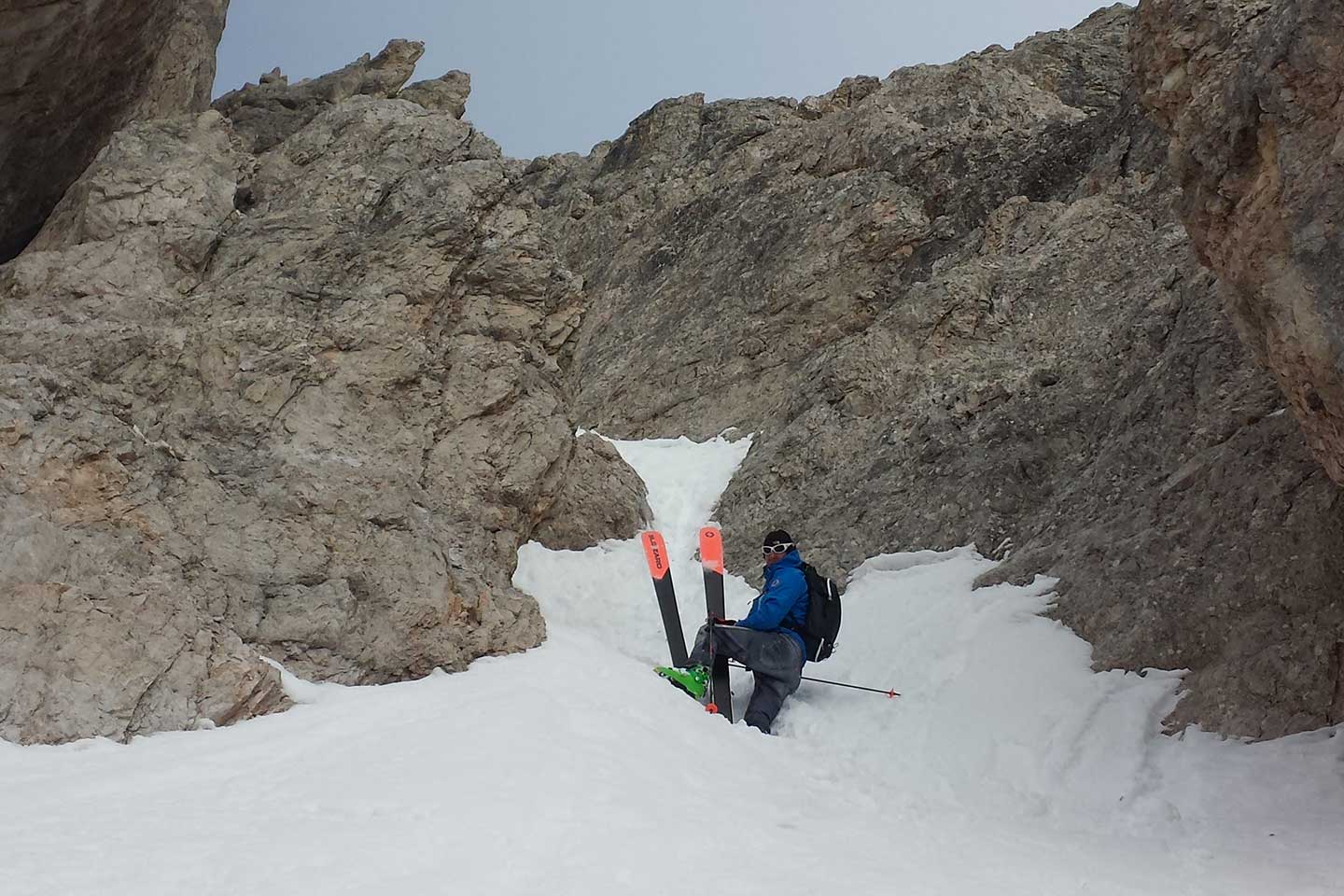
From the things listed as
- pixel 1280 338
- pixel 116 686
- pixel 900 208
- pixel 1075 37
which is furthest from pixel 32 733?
pixel 1075 37

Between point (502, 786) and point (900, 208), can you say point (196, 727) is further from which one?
point (900, 208)

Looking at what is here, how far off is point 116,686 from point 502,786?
10.5 feet

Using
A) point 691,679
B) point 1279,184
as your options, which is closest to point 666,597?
point 691,679

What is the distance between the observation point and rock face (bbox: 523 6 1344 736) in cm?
933

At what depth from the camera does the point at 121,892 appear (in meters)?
4.11

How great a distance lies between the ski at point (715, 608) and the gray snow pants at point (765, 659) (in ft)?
0.51

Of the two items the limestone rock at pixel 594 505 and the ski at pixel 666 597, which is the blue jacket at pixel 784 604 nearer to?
the ski at pixel 666 597

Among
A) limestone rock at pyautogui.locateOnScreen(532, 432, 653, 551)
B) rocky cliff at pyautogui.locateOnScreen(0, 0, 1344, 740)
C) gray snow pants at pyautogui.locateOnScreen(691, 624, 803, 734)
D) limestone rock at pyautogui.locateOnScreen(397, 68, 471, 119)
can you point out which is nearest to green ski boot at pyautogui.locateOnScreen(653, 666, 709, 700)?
gray snow pants at pyautogui.locateOnScreen(691, 624, 803, 734)

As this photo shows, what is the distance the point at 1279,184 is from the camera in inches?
279

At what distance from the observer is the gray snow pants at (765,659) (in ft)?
32.4

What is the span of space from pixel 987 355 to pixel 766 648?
10.3 metres

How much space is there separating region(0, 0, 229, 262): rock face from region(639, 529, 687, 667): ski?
30.8 feet

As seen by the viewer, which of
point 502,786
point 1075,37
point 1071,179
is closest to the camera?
point 502,786

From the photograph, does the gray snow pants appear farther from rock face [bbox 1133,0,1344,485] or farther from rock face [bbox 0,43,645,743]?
rock face [bbox 1133,0,1344,485]
